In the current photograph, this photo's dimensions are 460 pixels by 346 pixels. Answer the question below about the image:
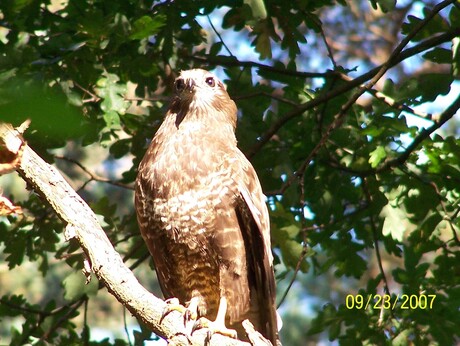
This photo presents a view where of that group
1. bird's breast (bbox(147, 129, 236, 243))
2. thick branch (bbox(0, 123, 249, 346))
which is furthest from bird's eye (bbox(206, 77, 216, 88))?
thick branch (bbox(0, 123, 249, 346))

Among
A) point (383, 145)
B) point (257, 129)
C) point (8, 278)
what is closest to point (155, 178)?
point (257, 129)

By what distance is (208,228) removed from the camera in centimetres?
375

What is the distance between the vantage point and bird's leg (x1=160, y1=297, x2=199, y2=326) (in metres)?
3.05

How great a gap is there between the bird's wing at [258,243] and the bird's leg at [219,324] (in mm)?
274

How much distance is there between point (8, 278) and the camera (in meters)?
10.8

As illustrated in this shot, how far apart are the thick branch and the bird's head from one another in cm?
156

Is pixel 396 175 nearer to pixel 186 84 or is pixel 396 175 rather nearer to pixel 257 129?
pixel 257 129

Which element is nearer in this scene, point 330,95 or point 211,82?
point 330,95

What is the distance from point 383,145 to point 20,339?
8.98 ft

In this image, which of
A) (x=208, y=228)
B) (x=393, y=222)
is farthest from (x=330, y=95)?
(x=208, y=228)

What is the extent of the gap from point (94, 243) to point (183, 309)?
2.61 feet

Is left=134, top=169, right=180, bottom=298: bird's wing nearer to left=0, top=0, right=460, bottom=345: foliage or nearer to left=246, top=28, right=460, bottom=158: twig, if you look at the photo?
left=0, top=0, right=460, bottom=345: foliage

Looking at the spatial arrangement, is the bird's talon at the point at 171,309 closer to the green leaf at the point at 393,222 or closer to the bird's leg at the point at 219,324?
the bird's leg at the point at 219,324

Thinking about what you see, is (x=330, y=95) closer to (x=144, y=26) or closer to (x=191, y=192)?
(x=191, y=192)
